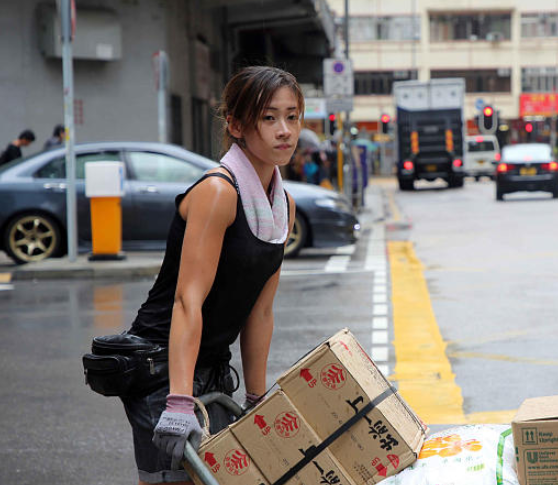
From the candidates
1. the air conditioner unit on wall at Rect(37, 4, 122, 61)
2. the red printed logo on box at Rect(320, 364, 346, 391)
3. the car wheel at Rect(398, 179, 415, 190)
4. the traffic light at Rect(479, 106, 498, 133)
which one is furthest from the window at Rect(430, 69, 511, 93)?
the red printed logo on box at Rect(320, 364, 346, 391)

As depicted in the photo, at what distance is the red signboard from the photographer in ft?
261

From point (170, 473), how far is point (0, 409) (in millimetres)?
3682

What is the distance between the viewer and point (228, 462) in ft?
9.38

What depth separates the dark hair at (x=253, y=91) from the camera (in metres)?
2.96

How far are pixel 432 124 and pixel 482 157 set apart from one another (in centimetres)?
1467

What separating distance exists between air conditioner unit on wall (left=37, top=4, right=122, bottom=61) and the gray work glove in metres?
20.3

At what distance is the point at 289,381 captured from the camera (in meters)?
2.85

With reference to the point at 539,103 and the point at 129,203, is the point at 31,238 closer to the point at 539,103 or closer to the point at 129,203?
the point at 129,203

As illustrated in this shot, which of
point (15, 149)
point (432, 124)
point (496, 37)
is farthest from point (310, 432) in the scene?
point (496, 37)

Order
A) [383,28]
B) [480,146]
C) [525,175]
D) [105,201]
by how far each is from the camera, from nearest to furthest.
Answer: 1. [105,201]
2. [525,175]
3. [480,146]
4. [383,28]

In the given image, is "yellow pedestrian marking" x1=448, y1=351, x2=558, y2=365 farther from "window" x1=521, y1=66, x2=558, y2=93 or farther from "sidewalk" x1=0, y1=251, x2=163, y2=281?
"window" x1=521, y1=66, x2=558, y2=93

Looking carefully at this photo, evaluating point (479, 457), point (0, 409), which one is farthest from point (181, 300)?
point (0, 409)

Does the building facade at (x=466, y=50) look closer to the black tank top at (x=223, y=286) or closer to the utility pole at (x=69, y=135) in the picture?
the utility pole at (x=69, y=135)

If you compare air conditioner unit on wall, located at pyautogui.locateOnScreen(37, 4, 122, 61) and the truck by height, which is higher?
air conditioner unit on wall, located at pyautogui.locateOnScreen(37, 4, 122, 61)
